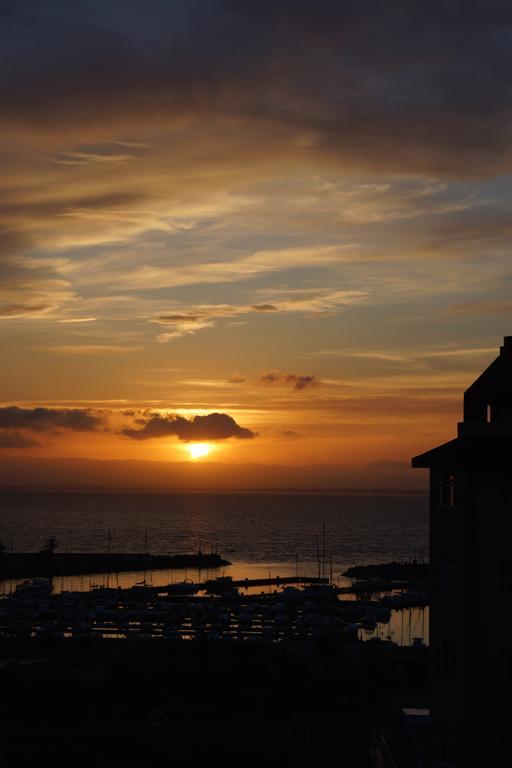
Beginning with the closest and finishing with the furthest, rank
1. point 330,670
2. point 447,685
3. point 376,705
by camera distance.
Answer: point 447,685 → point 376,705 → point 330,670

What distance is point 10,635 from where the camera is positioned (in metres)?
88.8

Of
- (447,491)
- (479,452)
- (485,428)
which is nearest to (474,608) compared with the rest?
(447,491)

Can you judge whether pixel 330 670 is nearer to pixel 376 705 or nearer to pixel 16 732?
pixel 376 705

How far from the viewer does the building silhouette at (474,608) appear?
21750 millimetres

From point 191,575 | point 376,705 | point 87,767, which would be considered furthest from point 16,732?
point 191,575

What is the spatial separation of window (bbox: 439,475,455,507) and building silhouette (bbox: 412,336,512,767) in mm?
51

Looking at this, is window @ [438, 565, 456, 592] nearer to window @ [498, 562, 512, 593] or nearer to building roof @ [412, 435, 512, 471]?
window @ [498, 562, 512, 593]

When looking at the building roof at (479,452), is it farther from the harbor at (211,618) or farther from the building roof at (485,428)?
the harbor at (211,618)

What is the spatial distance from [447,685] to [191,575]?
177 metres

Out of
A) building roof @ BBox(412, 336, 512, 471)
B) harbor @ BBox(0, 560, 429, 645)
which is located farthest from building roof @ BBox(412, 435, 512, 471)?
harbor @ BBox(0, 560, 429, 645)

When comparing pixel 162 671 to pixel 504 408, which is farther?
pixel 162 671

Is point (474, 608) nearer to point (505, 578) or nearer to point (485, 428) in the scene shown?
point (505, 578)

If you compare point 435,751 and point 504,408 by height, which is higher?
point 504,408

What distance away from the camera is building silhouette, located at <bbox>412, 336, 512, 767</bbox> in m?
21.8
